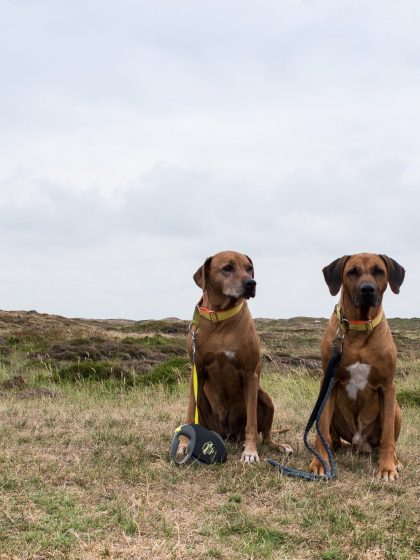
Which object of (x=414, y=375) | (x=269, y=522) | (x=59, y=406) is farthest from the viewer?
(x=414, y=375)

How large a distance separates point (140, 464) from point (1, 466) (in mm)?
1054

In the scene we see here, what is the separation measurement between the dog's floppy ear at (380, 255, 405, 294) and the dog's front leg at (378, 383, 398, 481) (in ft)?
2.65

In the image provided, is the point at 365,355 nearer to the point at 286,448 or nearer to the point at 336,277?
the point at 336,277

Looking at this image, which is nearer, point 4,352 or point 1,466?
point 1,466

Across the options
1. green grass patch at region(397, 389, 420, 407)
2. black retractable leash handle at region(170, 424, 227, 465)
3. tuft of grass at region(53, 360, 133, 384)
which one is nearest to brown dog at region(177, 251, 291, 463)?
black retractable leash handle at region(170, 424, 227, 465)

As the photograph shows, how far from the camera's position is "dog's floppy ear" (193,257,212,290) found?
216 inches

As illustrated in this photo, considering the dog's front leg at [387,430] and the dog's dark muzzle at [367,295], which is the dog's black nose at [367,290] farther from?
the dog's front leg at [387,430]

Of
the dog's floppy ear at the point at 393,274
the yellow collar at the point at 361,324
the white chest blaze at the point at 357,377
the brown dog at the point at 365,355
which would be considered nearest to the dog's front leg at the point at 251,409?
the brown dog at the point at 365,355

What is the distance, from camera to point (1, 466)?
463cm

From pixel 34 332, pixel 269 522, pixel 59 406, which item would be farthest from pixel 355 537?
pixel 34 332

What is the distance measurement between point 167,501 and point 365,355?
1.95 m

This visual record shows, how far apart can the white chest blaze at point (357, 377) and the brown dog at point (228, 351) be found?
0.81m

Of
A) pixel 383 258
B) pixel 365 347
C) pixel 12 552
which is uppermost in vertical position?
pixel 383 258

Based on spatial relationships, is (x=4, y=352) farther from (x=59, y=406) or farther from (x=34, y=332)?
Result: (x=59, y=406)
